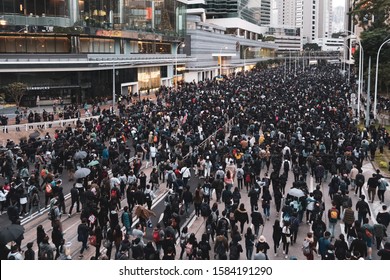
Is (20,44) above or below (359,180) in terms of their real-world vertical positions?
above

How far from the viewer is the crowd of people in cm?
1278

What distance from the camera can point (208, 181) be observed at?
1795 centimetres

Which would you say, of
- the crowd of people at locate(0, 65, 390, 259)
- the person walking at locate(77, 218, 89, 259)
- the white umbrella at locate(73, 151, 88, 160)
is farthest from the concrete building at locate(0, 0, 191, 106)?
the person walking at locate(77, 218, 89, 259)

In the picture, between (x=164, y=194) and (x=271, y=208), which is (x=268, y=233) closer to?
(x=271, y=208)

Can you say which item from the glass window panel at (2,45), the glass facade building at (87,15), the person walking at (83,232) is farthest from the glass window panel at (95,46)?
the person walking at (83,232)

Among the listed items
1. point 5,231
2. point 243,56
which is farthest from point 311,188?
point 243,56

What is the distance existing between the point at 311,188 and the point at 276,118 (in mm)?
11582

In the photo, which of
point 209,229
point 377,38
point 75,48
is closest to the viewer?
point 209,229

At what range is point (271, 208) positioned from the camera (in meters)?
17.8

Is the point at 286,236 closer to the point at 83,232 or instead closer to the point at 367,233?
the point at 367,233

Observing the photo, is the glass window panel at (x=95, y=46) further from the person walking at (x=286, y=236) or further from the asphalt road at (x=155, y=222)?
the person walking at (x=286, y=236)

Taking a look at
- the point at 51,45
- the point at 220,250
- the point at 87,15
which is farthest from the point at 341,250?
the point at 87,15

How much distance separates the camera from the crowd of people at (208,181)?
12.8m

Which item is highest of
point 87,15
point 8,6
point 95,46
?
point 8,6
